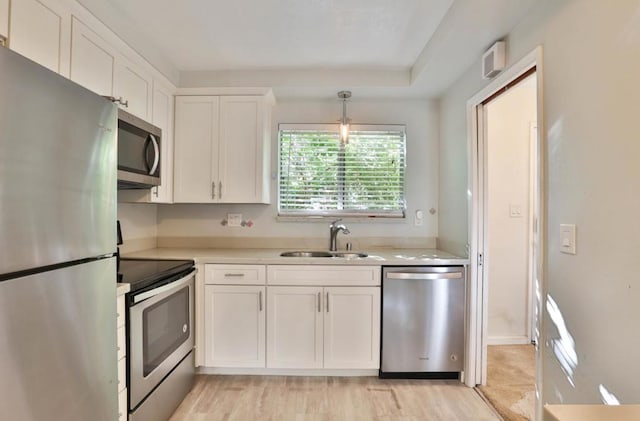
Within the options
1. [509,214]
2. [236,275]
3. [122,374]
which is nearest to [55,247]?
[122,374]

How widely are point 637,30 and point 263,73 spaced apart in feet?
7.62

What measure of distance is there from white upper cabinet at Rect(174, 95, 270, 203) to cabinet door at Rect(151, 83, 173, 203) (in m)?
0.06

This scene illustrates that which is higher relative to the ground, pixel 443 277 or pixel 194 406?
pixel 443 277

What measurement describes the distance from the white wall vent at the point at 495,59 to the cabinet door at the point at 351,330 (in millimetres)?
1614

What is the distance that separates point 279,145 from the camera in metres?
3.06

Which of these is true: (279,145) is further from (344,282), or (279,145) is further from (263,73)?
(344,282)

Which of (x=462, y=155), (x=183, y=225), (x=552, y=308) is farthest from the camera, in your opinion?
(x=183, y=225)

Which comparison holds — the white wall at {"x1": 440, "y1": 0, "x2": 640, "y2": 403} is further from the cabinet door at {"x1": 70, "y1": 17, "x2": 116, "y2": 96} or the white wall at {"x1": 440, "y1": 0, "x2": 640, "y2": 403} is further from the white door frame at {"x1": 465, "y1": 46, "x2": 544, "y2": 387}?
the cabinet door at {"x1": 70, "y1": 17, "x2": 116, "y2": 96}

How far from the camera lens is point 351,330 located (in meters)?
2.38

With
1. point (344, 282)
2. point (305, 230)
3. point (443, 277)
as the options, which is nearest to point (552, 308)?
point (443, 277)

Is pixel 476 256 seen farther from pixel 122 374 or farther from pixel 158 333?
pixel 122 374

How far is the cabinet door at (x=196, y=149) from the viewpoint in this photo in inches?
107

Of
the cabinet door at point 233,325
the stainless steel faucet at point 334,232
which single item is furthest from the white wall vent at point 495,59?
the cabinet door at point 233,325

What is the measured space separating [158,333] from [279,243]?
136 centimetres
